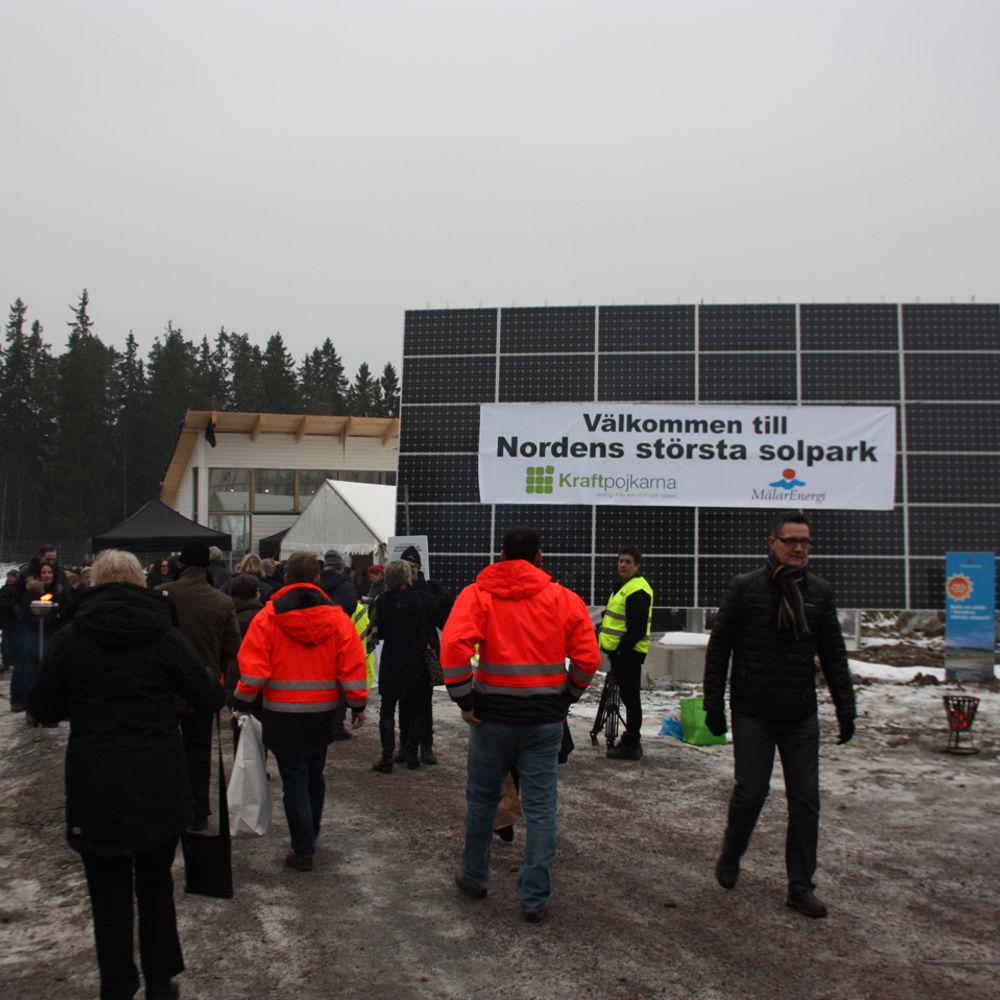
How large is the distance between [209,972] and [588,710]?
7537 mm

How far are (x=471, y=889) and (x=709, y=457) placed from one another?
869 cm

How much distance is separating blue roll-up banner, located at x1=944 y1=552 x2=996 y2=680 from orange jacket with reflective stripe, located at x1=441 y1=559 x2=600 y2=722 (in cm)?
887

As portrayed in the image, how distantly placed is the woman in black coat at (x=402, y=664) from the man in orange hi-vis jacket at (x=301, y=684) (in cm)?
236

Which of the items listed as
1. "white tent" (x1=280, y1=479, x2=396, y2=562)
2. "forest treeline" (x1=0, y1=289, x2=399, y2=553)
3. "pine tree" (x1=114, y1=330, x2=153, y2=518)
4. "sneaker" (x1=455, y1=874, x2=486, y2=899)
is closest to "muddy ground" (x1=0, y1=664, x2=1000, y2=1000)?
"sneaker" (x1=455, y1=874, x2=486, y2=899)

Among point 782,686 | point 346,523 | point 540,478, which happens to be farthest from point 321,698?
point 346,523

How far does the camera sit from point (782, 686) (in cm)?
488

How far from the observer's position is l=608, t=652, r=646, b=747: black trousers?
8469 millimetres

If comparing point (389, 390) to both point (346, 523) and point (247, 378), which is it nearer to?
point (247, 378)

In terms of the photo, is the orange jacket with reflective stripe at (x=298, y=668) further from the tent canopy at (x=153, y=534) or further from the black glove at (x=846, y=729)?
the tent canopy at (x=153, y=534)

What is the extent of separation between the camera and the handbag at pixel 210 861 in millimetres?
4812

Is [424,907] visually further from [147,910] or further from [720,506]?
[720,506]

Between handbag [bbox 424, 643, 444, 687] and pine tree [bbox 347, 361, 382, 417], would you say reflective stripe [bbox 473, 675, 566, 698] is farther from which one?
pine tree [bbox 347, 361, 382, 417]

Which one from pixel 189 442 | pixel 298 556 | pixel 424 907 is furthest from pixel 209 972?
pixel 189 442

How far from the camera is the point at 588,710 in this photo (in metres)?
11.2
